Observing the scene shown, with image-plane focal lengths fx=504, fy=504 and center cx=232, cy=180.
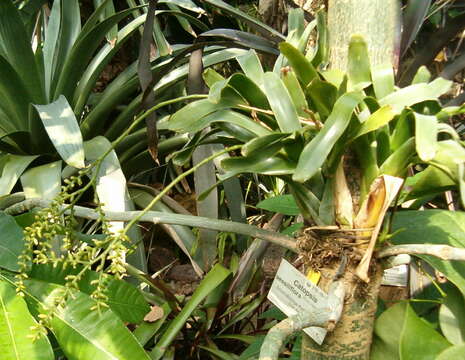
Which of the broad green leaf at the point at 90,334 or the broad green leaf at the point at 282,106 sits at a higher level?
the broad green leaf at the point at 282,106

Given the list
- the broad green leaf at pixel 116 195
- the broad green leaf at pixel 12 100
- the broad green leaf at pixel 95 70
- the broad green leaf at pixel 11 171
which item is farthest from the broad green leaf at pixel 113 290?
the broad green leaf at pixel 95 70

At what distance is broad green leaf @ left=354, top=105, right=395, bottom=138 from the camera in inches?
17.9

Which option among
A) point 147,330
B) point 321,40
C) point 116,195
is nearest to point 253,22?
point 116,195

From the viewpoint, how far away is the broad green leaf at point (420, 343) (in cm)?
56

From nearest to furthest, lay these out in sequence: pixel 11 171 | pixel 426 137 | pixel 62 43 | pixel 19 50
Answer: pixel 426 137, pixel 11 171, pixel 19 50, pixel 62 43

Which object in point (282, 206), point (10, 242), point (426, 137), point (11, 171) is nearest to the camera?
point (426, 137)

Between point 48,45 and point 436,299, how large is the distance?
148 centimetres

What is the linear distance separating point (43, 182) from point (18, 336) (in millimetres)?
691

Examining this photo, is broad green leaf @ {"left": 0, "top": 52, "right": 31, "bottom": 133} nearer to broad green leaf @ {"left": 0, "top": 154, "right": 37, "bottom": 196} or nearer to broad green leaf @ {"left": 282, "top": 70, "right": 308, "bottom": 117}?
broad green leaf @ {"left": 0, "top": 154, "right": 37, "bottom": 196}

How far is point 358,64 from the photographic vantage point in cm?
51

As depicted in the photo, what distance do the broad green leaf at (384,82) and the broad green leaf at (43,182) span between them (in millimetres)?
835

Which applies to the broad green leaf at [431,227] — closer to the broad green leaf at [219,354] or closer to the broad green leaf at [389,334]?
the broad green leaf at [389,334]

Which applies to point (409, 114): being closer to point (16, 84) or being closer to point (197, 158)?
point (197, 158)

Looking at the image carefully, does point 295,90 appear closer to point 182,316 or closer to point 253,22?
point 182,316
